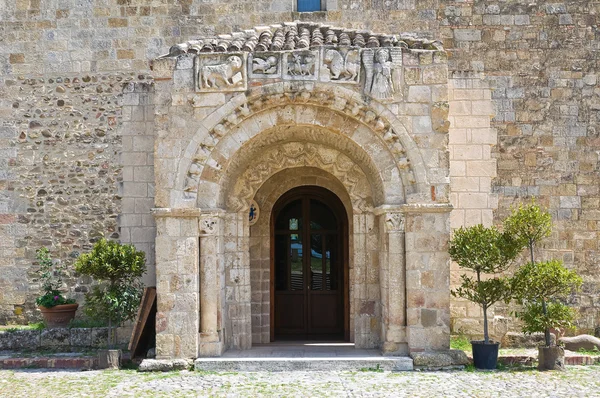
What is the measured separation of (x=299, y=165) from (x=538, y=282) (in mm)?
3613

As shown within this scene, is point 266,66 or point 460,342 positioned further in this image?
point 460,342

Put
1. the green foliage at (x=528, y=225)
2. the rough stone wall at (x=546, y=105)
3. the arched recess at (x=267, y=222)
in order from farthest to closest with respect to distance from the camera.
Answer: the rough stone wall at (x=546, y=105)
the arched recess at (x=267, y=222)
the green foliage at (x=528, y=225)

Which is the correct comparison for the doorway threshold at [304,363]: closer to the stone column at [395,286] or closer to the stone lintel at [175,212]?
the stone column at [395,286]

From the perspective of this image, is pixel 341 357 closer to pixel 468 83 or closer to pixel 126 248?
pixel 126 248

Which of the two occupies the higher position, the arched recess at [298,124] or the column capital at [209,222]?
the arched recess at [298,124]

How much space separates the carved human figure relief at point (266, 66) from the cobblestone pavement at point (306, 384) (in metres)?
3.78

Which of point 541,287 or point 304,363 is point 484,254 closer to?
point 541,287

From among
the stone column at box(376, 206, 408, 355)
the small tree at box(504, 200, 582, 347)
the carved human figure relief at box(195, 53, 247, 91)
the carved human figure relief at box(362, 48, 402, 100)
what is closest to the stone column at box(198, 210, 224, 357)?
the carved human figure relief at box(195, 53, 247, 91)

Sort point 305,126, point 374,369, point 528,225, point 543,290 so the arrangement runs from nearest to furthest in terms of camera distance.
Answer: point 374,369
point 543,290
point 528,225
point 305,126

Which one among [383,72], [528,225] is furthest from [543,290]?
[383,72]

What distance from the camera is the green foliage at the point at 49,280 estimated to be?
975 cm

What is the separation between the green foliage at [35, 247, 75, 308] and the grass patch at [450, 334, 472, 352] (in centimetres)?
590

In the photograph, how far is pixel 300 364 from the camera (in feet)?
25.9

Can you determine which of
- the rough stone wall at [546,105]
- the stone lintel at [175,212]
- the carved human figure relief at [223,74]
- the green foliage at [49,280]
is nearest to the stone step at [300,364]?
the stone lintel at [175,212]
